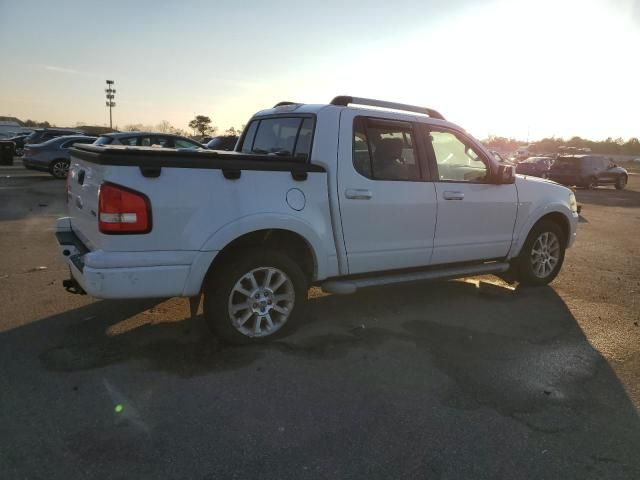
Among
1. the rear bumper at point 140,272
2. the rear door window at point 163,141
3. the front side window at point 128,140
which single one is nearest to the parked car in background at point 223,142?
the rear door window at point 163,141

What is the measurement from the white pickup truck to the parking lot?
47cm

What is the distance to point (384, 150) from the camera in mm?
4586

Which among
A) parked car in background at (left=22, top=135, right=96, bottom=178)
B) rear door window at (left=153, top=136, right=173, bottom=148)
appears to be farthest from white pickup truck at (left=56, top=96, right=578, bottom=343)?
parked car in background at (left=22, top=135, right=96, bottom=178)

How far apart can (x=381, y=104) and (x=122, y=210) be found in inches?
105

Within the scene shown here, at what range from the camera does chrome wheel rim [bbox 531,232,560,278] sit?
597 cm

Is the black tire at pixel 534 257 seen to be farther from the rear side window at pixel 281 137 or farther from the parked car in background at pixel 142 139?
the parked car in background at pixel 142 139

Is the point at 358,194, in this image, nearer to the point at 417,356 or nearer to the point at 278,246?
the point at 278,246

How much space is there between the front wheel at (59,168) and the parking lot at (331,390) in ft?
44.7

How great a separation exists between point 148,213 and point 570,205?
511 centimetres

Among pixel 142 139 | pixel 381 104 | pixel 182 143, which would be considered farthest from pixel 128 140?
pixel 381 104

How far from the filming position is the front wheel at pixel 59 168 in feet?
57.5

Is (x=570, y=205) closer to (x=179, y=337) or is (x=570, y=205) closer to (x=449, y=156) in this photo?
(x=449, y=156)

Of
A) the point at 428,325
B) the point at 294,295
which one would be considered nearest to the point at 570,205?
the point at 428,325

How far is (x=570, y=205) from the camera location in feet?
20.2
